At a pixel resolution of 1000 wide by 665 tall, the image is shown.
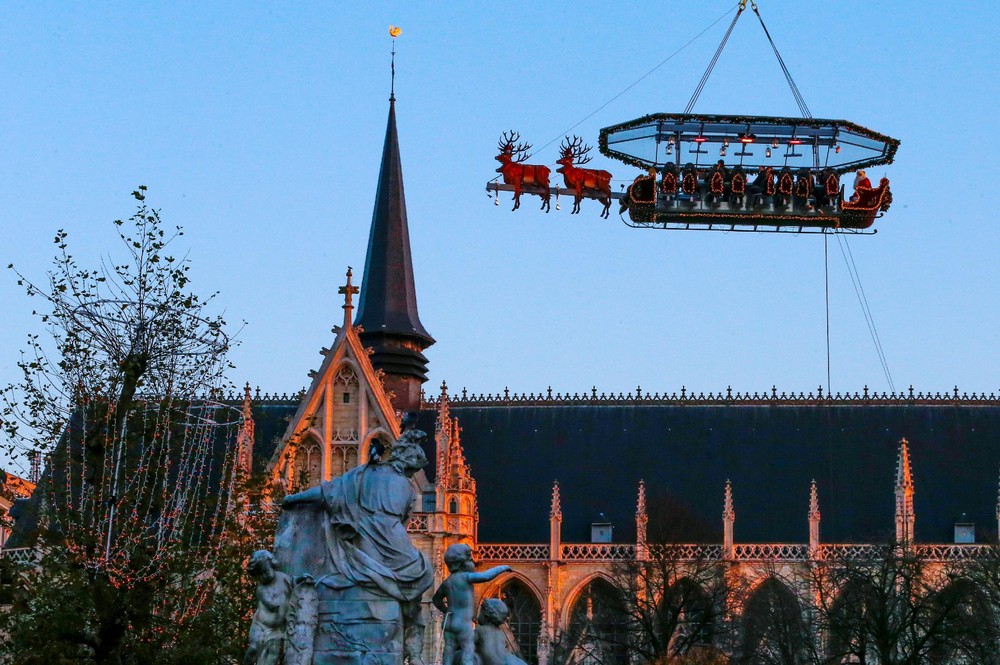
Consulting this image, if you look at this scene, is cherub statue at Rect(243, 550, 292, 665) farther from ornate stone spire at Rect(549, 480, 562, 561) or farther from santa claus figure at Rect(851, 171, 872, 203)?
ornate stone spire at Rect(549, 480, 562, 561)

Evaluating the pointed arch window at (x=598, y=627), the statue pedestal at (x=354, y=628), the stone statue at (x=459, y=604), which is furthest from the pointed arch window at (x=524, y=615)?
the statue pedestal at (x=354, y=628)

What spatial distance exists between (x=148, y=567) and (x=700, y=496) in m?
42.8

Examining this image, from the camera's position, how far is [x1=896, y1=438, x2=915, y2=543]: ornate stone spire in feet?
243

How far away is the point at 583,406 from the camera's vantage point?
83.8 m

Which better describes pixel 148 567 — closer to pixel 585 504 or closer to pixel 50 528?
pixel 50 528

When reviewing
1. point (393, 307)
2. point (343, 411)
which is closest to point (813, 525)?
point (343, 411)

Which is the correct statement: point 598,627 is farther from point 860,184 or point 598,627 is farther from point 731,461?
point 860,184

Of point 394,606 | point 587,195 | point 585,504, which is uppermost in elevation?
point 587,195

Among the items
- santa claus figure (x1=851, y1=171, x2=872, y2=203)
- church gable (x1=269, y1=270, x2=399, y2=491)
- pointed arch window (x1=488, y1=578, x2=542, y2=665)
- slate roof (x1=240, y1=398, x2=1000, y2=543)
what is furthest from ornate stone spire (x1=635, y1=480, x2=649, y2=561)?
santa claus figure (x1=851, y1=171, x2=872, y2=203)

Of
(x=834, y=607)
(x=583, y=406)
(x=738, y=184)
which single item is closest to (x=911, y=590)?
(x=834, y=607)

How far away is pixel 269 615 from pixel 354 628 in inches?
46.2

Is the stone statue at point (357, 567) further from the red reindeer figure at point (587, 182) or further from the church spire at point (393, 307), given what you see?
the church spire at point (393, 307)

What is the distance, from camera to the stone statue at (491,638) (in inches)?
1026

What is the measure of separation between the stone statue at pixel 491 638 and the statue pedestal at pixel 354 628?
1147 mm
